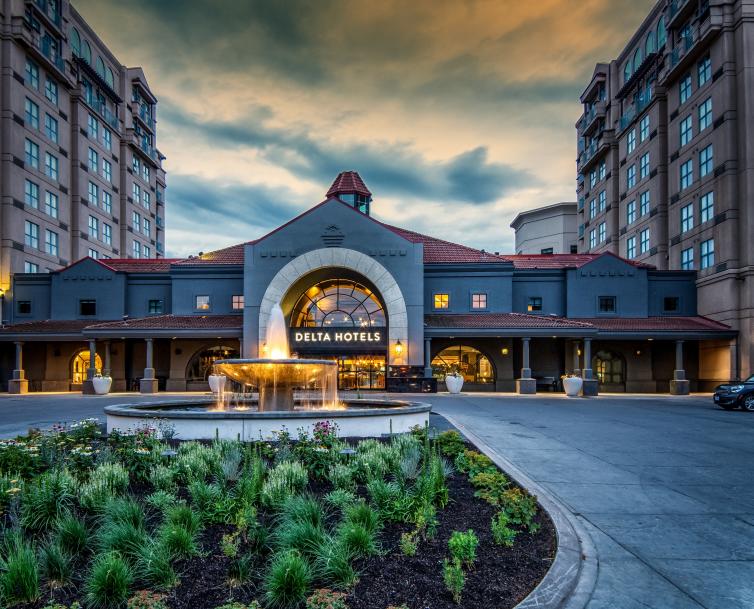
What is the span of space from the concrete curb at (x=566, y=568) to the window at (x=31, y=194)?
141ft

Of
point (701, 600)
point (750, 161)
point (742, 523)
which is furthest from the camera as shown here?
point (750, 161)

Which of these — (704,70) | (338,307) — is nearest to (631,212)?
(704,70)

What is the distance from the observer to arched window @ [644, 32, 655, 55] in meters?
40.2

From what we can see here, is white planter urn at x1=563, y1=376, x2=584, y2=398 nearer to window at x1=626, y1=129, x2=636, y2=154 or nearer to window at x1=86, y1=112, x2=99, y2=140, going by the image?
window at x1=626, y1=129, x2=636, y2=154

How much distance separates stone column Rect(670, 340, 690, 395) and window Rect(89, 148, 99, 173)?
49.3 m

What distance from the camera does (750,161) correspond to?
97.5ft

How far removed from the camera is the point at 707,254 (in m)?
33.1

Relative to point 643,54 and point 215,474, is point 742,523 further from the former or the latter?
point 643,54

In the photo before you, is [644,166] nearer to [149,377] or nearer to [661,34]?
[661,34]

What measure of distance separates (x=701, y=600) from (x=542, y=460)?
5805 mm

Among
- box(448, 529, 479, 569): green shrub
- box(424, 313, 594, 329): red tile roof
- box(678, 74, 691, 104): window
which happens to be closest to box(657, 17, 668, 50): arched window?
box(678, 74, 691, 104): window

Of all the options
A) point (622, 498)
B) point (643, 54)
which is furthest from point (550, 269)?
point (622, 498)

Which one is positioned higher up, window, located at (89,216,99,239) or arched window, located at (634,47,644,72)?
arched window, located at (634,47,644,72)

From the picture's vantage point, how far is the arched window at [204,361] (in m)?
34.8
